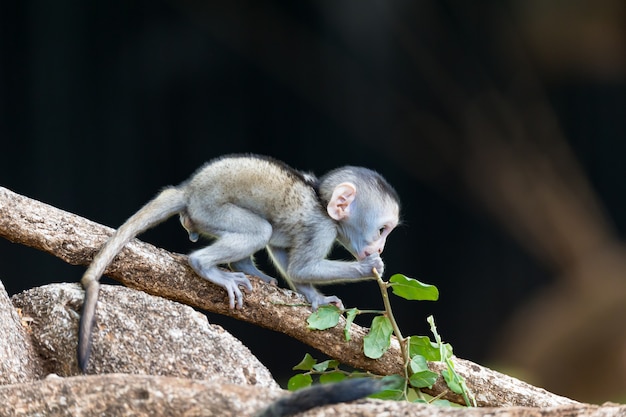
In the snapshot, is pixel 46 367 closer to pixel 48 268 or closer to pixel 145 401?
pixel 145 401

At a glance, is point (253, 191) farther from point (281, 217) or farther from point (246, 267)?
point (246, 267)

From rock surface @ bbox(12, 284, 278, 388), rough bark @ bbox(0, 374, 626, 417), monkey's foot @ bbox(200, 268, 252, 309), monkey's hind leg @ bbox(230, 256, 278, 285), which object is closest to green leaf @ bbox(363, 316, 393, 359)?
rock surface @ bbox(12, 284, 278, 388)

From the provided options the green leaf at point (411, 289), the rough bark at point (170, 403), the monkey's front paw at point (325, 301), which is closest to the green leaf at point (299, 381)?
the monkey's front paw at point (325, 301)

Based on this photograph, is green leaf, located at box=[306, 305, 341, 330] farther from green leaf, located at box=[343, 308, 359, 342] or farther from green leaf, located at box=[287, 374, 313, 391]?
green leaf, located at box=[287, 374, 313, 391]

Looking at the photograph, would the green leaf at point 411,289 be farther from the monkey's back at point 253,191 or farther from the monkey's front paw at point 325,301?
the monkey's back at point 253,191

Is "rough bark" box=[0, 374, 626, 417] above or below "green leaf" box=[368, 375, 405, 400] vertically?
below

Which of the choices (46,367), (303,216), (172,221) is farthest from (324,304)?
(172,221)

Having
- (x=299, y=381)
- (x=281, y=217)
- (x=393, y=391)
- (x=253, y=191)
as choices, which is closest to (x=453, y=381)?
(x=393, y=391)
